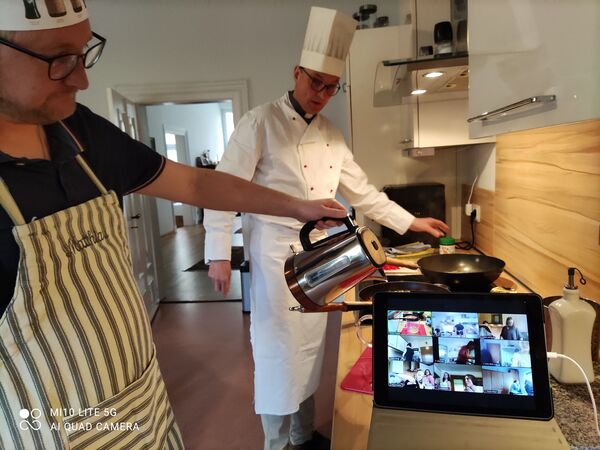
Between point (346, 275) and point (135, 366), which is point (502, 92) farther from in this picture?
point (135, 366)

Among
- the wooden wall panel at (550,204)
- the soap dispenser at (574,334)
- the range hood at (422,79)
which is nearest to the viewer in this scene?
the soap dispenser at (574,334)

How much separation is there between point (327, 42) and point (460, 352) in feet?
4.03

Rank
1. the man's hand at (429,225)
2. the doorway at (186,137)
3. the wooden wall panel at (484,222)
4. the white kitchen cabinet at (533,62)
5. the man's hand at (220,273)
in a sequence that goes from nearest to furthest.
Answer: the white kitchen cabinet at (533,62)
the man's hand at (220,273)
the man's hand at (429,225)
the wooden wall panel at (484,222)
the doorway at (186,137)

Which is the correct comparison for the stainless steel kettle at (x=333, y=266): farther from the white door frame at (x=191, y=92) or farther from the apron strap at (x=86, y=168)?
the white door frame at (x=191, y=92)

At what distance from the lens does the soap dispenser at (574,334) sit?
0.76 metres

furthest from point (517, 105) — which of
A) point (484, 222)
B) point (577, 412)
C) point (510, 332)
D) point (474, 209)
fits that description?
point (474, 209)

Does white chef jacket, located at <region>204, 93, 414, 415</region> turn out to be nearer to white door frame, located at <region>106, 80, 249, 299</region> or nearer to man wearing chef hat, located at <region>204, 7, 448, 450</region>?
man wearing chef hat, located at <region>204, 7, 448, 450</region>

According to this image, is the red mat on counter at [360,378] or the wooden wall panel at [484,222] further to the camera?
the wooden wall panel at [484,222]

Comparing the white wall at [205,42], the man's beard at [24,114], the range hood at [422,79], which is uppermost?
the white wall at [205,42]

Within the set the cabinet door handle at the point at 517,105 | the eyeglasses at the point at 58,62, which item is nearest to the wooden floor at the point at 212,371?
the cabinet door handle at the point at 517,105

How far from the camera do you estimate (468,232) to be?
2225 millimetres

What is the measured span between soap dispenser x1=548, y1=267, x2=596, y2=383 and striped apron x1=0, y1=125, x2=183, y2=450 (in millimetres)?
787

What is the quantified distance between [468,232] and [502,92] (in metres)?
1.44

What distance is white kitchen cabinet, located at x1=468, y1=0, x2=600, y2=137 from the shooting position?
60cm
